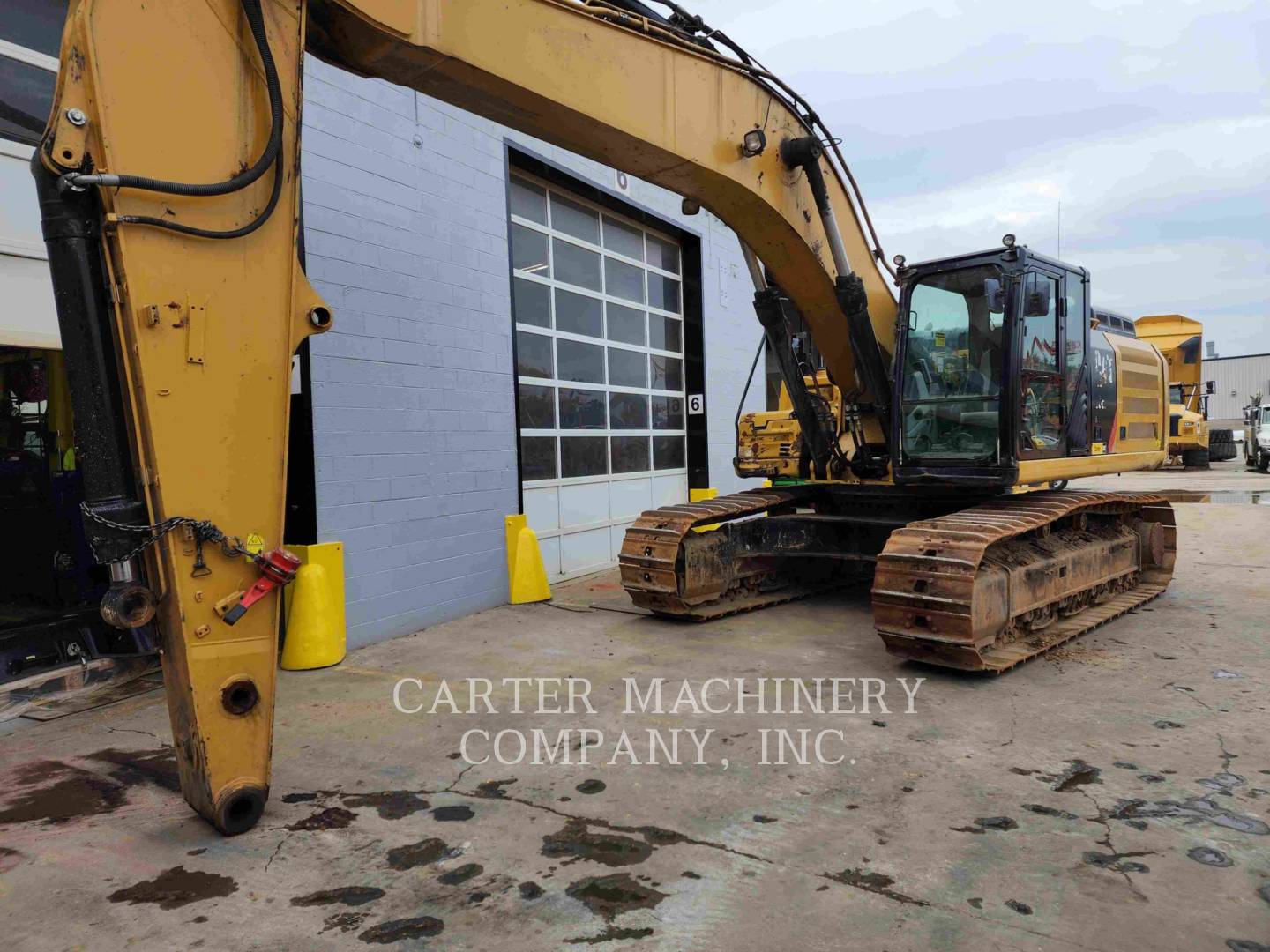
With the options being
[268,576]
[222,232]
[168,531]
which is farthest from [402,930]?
[222,232]

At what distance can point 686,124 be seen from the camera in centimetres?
458

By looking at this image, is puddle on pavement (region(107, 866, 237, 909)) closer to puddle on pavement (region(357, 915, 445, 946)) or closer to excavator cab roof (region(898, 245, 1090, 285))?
puddle on pavement (region(357, 915, 445, 946))

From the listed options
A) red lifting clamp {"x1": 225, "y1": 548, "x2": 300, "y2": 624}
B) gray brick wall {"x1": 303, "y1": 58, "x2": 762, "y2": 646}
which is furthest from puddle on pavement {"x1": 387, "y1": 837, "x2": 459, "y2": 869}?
gray brick wall {"x1": 303, "y1": 58, "x2": 762, "y2": 646}

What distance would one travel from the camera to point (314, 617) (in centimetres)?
557

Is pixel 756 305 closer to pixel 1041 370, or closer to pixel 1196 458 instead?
pixel 1041 370

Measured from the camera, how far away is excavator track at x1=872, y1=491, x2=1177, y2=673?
189 inches

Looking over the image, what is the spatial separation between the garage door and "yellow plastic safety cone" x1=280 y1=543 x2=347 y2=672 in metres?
2.44

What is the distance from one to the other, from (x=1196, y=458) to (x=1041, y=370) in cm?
2434

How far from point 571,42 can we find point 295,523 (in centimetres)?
365

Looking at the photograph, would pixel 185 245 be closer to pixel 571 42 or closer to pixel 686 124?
pixel 571 42

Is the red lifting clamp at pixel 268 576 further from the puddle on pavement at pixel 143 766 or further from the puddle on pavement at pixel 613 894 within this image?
the puddle on pavement at pixel 613 894

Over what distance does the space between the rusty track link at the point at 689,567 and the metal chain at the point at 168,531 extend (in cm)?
389

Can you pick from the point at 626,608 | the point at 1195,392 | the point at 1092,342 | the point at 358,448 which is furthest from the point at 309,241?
the point at 1195,392

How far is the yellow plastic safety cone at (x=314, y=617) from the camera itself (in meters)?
5.51
